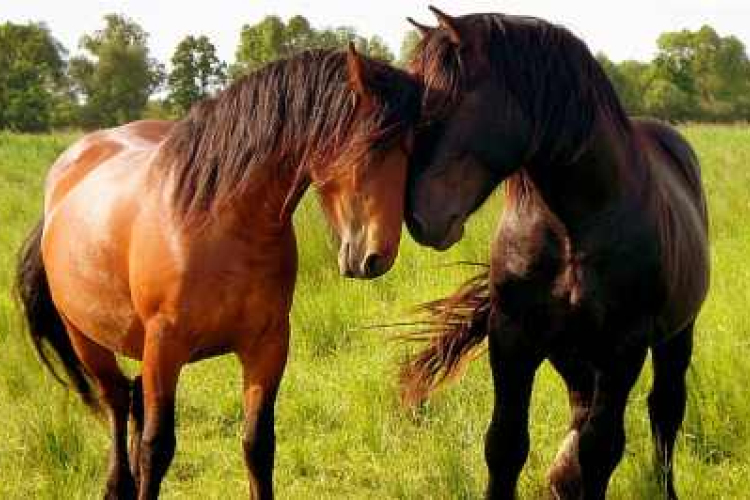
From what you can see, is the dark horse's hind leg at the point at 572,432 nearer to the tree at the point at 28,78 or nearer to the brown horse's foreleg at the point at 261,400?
the brown horse's foreleg at the point at 261,400

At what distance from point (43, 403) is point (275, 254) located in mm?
1929

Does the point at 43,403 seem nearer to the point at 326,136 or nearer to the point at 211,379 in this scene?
the point at 211,379

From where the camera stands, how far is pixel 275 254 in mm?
2707

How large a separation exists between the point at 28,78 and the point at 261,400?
43.3 metres

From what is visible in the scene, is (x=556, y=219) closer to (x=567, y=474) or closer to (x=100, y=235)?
(x=567, y=474)

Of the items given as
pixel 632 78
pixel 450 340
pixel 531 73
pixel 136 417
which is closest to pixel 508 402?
pixel 450 340

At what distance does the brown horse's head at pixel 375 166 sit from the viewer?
2.08 metres

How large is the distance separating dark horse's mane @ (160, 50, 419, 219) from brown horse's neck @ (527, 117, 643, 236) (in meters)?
0.58

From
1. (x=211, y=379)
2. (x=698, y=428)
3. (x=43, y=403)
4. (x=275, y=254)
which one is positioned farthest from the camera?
(x=211, y=379)

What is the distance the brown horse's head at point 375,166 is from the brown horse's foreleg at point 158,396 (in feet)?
2.42

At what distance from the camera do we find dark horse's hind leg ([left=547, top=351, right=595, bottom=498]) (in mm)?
2938

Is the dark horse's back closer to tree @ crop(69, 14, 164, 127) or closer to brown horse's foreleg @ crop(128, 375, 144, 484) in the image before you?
brown horse's foreleg @ crop(128, 375, 144, 484)

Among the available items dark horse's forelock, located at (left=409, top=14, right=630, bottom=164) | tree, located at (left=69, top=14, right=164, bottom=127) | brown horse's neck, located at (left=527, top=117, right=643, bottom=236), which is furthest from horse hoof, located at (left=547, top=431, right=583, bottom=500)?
tree, located at (left=69, top=14, right=164, bottom=127)

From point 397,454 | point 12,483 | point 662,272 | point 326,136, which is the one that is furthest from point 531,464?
point 12,483
